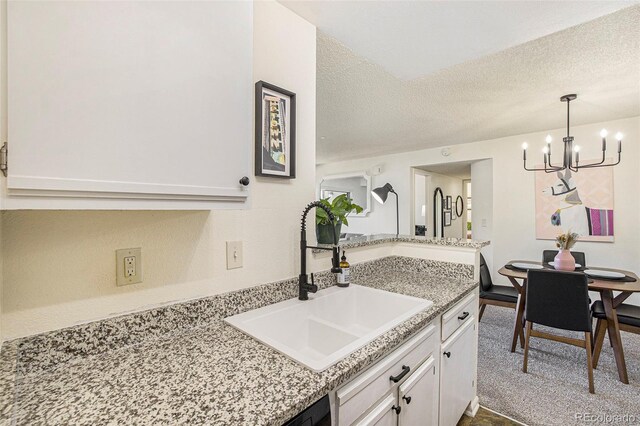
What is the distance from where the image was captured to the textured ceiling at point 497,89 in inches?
74.0

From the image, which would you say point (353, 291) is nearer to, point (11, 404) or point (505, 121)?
point (11, 404)

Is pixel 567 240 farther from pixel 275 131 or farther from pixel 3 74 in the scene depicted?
pixel 3 74

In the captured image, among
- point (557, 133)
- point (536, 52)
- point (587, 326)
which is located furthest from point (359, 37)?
point (557, 133)

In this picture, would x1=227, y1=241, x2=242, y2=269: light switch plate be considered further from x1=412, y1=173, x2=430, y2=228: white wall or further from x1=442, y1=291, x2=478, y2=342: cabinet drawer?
x1=412, y1=173, x2=430, y2=228: white wall

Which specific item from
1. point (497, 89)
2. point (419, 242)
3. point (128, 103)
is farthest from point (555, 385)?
point (128, 103)

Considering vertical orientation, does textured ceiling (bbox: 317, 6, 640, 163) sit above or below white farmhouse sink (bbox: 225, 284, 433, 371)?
above

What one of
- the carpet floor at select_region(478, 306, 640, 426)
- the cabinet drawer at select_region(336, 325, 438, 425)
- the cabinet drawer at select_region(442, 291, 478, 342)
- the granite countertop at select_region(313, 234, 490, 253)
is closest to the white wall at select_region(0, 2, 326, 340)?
the granite countertop at select_region(313, 234, 490, 253)

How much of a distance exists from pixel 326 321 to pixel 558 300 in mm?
2086

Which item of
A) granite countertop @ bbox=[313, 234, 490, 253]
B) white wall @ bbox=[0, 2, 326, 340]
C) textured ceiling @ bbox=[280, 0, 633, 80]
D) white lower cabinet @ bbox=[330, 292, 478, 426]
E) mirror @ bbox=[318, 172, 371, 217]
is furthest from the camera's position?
mirror @ bbox=[318, 172, 371, 217]

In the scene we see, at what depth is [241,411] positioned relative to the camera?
2.08 ft

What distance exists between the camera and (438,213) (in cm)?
616

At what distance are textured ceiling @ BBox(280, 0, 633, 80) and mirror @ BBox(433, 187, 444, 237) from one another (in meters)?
4.56

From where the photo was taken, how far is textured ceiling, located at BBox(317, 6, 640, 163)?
6.17ft

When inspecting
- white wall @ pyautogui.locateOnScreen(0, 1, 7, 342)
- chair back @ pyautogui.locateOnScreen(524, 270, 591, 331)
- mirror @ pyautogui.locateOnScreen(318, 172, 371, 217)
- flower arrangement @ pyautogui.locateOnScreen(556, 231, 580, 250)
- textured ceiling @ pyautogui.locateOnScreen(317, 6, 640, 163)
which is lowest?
chair back @ pyautogui.locateOnScreen(524, 270, 591, 331)
